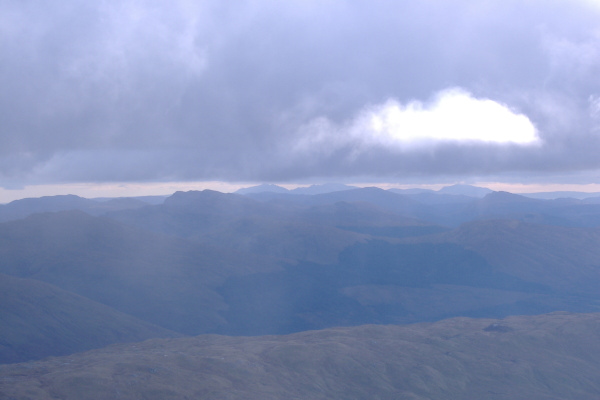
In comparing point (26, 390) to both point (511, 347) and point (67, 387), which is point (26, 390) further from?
point (511, 347)

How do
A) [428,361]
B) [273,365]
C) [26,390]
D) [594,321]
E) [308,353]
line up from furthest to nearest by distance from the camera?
[594,321]
[428,361]
[308,353]
[273,365]
[26,390]

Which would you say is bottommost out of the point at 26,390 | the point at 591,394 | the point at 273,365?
the point at 591,394

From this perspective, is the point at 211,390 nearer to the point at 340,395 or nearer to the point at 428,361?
the point at 340,395

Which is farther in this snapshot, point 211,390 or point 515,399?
point 515,399

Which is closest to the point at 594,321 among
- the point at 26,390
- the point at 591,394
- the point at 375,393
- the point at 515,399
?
the point at 591,394

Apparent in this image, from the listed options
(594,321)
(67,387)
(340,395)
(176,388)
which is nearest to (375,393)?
(340,395)

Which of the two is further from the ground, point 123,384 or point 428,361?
point 123,384

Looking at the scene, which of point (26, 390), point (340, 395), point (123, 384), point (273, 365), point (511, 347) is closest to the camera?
point (26, 390)
